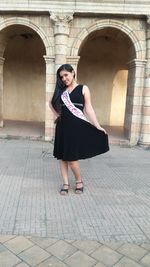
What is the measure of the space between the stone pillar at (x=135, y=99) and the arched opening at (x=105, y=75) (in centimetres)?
285

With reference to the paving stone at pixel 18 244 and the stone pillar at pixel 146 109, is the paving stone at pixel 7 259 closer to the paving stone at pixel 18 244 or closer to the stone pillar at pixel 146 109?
the paving stone at pixel 18 244

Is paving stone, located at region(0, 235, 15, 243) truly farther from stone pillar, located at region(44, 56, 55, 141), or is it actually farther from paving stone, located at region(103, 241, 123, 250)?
stone pillar, located at region(44, 56, 55, 141)

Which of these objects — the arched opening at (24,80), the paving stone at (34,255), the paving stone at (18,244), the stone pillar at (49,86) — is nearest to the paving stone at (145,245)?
the paving stone at (34,255)

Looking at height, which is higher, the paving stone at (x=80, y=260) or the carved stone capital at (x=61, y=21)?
the carved stone capital at (x=61, y=21)

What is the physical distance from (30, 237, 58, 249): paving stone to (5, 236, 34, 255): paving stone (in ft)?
0.20

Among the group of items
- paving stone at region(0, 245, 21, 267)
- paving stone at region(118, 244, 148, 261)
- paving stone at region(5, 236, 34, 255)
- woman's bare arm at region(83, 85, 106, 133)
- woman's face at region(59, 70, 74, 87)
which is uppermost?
woman's face at region(59, 70, 74, 87)

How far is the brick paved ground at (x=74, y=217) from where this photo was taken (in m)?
2.55

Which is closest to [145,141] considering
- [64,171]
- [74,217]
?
[64,171]

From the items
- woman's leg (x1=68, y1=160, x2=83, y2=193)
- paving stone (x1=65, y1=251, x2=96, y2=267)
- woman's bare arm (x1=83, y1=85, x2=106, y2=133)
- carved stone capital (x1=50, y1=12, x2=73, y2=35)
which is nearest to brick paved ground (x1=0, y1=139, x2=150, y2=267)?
paving stone (x1=65, y1=251, x2=96, y2=267)

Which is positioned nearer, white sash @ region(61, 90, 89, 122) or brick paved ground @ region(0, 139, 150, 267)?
brick paved ground @ region(0, 139, 150, 267)

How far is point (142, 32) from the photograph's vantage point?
7551 mm

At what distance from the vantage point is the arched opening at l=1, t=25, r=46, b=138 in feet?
36.9

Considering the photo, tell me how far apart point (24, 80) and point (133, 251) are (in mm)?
9733

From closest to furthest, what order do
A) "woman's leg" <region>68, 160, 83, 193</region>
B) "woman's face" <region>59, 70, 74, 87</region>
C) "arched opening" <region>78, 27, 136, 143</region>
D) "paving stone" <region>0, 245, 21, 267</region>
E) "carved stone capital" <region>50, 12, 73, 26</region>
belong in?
"paving stone" <region>0, 245, 21, 267</region>, "woman's face" <region>59, 70, 74, 87</region>, "woman's leg" <region>68, 160, 83, 193</region>, "carved stone capital" <region>50, 12, 73, 26</region>, "arched opening" <region>78, 27, 136, 143</region>
